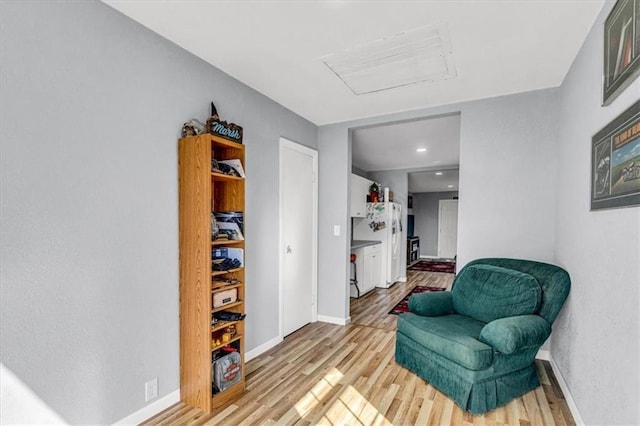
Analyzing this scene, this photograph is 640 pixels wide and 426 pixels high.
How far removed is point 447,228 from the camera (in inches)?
403

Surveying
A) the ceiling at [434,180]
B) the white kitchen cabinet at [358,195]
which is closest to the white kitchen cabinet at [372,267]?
the white kitchen cabinet at [358,195]

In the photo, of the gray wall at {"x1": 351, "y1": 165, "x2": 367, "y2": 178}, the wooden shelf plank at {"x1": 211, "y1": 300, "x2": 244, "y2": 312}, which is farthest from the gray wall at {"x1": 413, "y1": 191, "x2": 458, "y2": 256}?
the wooden shelf plank at {"x1": 211, "y1": 300, "x2": 244, "y2": 312}

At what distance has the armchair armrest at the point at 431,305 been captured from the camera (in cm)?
262

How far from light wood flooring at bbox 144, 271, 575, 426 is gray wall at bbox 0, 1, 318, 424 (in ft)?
1.72

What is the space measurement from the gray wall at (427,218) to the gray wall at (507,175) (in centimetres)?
787

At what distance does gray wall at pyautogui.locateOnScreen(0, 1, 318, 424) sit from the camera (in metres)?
1.36

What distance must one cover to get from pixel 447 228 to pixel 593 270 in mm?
9016

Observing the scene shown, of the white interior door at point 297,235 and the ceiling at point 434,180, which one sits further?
the ceiling at point 434,180

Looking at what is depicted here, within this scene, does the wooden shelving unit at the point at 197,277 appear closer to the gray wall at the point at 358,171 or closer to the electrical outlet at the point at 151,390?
the electrical outlet at the point at 151,390

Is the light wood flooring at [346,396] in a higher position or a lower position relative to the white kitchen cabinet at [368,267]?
lower

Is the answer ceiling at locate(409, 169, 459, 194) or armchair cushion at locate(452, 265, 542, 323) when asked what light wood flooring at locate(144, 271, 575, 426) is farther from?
ceiling at locate(409, 169, 459, 194)

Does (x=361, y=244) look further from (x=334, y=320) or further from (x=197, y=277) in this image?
(x=197, y=277)

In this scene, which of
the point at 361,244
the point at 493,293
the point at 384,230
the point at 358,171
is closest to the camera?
the point at 493,293

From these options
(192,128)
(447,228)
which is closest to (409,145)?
(192,128)
